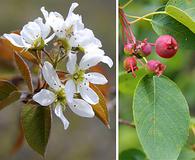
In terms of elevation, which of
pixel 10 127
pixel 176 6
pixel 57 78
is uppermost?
pixel 176 6

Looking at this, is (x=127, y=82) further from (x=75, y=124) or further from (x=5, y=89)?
(x=75, y=124)

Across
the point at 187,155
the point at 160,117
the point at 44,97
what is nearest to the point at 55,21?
the point at 44,97

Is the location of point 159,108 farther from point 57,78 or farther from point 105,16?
point 105,16

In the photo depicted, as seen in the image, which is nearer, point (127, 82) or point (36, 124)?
point (36, 124)

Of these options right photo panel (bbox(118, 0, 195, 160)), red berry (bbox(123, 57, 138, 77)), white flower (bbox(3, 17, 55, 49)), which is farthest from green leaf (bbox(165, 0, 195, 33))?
white flower (bbox(3, 17, 55, 49))

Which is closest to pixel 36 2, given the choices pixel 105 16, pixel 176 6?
pixel 105 16

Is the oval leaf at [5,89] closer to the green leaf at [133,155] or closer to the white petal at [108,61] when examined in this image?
the white petal at [108,61]

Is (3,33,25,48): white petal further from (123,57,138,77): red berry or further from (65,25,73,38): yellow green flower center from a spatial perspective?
(123,57,138,77): red berry
